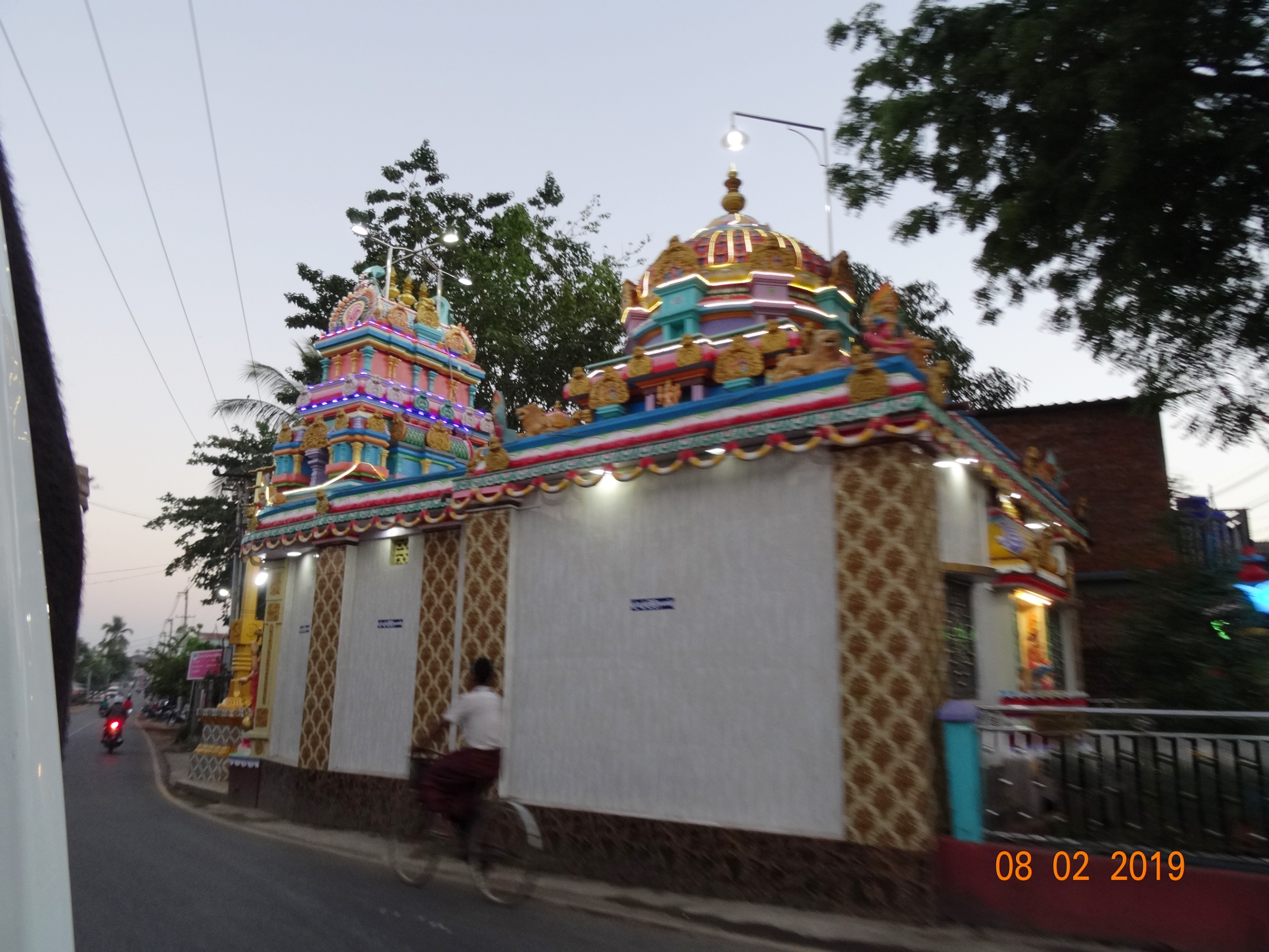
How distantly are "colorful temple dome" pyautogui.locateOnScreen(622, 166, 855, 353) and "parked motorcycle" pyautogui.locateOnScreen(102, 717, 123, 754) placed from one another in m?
20.5

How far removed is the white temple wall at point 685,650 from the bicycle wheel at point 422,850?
130 centimetres

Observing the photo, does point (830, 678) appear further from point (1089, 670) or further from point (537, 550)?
point (1089, 670)

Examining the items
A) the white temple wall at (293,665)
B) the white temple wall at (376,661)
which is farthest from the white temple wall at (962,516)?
the white temple wall at (293,665)

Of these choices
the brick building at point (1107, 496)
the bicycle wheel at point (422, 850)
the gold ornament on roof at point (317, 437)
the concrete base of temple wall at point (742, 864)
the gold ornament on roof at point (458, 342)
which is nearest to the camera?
the concrete base of temple wall at point (742, 864)

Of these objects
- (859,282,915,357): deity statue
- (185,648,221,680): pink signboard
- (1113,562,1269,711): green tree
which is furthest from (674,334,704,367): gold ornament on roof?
(185,648,221,680): pink signboard

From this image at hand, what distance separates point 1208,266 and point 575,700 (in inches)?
292

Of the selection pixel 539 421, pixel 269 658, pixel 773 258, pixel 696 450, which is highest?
pixel 773 258

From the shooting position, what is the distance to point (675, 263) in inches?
471

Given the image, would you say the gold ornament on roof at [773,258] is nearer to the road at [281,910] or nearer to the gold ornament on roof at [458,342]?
the gold ornament on roof at [458,342]

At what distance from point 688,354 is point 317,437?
7133mm

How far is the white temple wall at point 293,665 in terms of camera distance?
12906 mm

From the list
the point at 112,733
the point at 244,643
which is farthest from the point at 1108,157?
the point at 112,733
